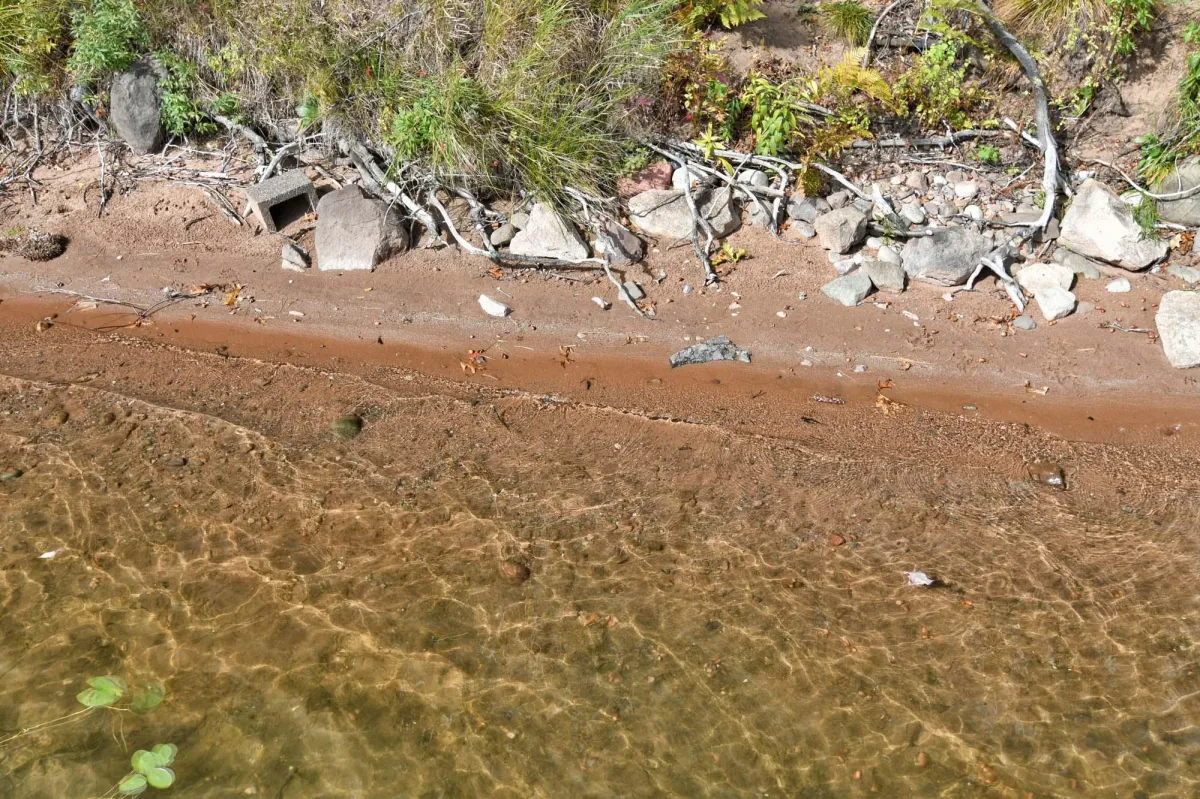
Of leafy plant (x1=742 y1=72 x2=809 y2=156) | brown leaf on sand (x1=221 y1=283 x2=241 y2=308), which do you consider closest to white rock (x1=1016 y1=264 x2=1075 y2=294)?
leafy plant (x1=742 y1=72 x2=809 y2=156)

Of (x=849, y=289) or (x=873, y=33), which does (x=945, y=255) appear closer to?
(x=849, y=289)

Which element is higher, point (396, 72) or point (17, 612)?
point (396, 72)

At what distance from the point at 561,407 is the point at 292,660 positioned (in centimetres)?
216

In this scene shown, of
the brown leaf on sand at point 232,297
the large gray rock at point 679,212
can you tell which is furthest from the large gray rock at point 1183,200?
the brown leaf on sand at point 232,297

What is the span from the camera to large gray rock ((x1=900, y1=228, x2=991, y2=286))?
19.0 ft

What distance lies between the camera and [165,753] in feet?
10.6

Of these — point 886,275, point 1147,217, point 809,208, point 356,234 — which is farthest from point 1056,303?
point 356,234

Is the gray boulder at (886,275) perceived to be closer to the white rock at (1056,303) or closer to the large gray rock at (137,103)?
the white rock at (1056,303)

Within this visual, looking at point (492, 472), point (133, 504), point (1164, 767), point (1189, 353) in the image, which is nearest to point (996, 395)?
point (1189, 353)

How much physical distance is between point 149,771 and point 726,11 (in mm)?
6406

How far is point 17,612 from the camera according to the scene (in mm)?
3766

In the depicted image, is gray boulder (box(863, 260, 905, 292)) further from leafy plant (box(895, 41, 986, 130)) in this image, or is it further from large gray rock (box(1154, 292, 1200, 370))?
large gray rock (box(1154, 292, 1200, 370))

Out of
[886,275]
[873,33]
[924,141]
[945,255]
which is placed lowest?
[886,275]

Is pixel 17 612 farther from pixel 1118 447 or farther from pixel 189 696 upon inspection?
pixel 1118 447
